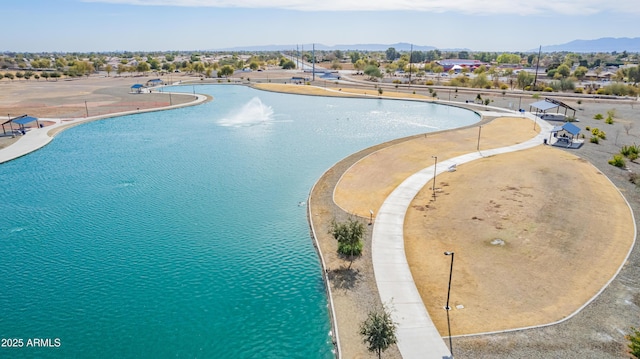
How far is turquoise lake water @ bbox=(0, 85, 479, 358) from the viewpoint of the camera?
20.6 metres

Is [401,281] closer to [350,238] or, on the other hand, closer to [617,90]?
[350,238]

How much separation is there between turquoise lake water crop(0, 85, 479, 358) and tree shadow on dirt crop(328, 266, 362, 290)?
1.01 m

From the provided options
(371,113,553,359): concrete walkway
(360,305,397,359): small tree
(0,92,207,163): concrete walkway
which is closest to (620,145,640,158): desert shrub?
(371,113,553,359): concrete walkway

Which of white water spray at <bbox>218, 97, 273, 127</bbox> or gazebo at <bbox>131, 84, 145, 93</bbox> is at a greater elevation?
gazebo at <bbox>131, 84, 145, 93</bbox>

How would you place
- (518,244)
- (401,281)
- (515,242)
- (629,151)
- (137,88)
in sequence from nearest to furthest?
(401,281) < (518,244) < (515,242) < (629,151) < (137,88)

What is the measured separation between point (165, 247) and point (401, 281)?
17.2 metres

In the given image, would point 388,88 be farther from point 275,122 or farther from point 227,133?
point 227,133

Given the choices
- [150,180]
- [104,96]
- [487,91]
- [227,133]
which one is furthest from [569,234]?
[104,96]

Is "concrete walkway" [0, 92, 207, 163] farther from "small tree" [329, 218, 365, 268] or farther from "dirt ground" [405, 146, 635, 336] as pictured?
"dirt ground" [405, 146, 635, 336]

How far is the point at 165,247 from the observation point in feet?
95.7

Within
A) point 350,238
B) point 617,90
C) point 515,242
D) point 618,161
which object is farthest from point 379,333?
point 617,90

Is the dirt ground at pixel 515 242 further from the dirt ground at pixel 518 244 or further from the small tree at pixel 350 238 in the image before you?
the small tree at pixel 350 238

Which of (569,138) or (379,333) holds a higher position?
(569,138)

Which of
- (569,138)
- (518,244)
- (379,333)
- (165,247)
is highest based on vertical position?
(569,138)
